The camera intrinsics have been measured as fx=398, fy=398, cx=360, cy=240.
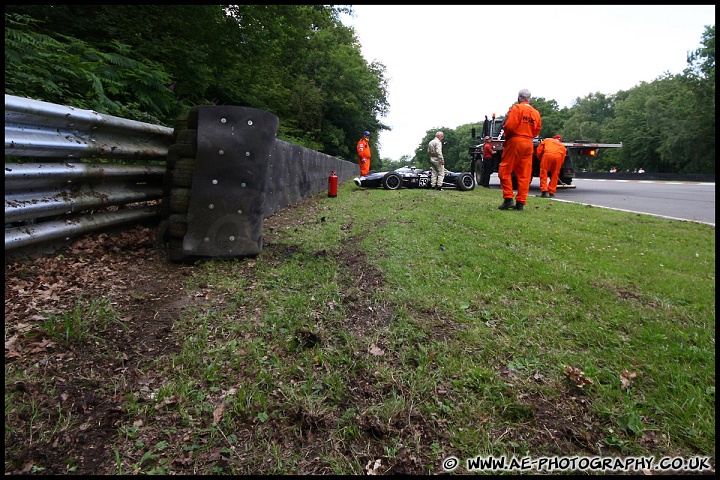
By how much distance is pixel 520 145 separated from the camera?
300 inches

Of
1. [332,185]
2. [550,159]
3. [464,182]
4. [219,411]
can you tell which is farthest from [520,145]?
[219,411]

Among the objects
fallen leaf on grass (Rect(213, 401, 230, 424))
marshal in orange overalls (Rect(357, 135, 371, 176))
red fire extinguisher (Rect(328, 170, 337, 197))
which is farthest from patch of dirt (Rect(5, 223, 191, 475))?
marshal in orange overalls (Rect(357, 135, 371, 176))

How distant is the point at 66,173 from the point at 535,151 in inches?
463

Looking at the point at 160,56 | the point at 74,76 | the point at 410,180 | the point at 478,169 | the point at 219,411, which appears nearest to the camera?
the point at 219,411

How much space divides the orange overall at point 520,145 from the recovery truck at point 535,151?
3752 millimetres

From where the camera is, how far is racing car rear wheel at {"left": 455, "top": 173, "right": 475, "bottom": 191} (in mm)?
12922

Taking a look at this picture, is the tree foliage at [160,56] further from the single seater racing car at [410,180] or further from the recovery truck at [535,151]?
the single seater racing car at [410,180]

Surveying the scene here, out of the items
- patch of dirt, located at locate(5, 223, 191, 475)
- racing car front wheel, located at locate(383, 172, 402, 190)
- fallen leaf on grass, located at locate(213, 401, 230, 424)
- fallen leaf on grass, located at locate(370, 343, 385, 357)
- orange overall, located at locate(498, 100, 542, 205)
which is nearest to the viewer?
patch of dirt, located at locate(5, 223, 191, 475)

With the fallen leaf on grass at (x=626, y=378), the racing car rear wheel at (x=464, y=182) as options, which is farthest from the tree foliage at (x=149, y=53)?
the racing car rear wheel at (x=464, y=182)

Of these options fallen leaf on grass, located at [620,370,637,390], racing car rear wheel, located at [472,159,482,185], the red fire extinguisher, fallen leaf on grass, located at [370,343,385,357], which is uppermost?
racing car rear wheel, located at [472,159,482,185]

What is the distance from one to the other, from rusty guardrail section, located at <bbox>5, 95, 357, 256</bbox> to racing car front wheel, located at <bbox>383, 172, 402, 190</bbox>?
906cm

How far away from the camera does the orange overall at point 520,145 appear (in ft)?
24.4

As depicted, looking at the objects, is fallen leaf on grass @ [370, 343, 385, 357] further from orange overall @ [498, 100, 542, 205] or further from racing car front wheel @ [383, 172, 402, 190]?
racing car front wheel @ [383, 172, 402, 190]

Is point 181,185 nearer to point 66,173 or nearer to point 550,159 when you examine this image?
point 66,173
